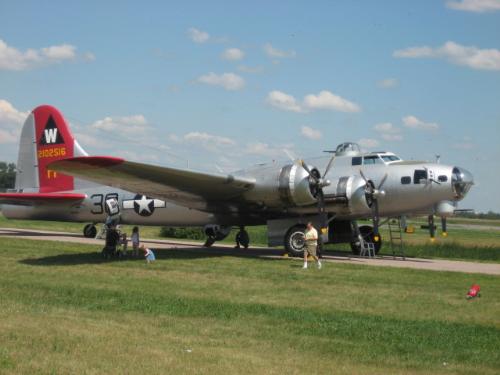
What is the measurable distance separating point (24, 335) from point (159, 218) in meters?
16.1

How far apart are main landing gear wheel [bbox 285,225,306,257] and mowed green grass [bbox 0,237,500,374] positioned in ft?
10.9

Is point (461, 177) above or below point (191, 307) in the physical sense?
above

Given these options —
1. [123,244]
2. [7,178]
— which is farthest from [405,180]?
[7,178]

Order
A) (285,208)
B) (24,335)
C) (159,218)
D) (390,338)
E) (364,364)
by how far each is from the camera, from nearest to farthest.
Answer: (364,364), (24,335), (390,338), (285,208), (159,218)

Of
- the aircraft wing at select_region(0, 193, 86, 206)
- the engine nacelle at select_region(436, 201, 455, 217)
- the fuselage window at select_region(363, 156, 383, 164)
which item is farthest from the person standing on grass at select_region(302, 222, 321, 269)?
the aircraft wing at select_region(0, 193, 86, 206)

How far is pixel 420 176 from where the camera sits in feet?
62.0

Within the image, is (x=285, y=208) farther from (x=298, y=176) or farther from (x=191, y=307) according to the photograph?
(x=191, y=307)

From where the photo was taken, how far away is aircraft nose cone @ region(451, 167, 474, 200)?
1858 centimetres

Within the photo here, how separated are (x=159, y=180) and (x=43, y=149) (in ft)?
39.2

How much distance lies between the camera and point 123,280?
13.3 m

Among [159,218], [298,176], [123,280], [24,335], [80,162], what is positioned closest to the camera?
[24,335]

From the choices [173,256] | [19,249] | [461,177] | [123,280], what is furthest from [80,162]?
[461,177]

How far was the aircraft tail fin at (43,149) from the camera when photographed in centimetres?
2711

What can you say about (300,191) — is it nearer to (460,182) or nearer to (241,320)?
(460,182)
